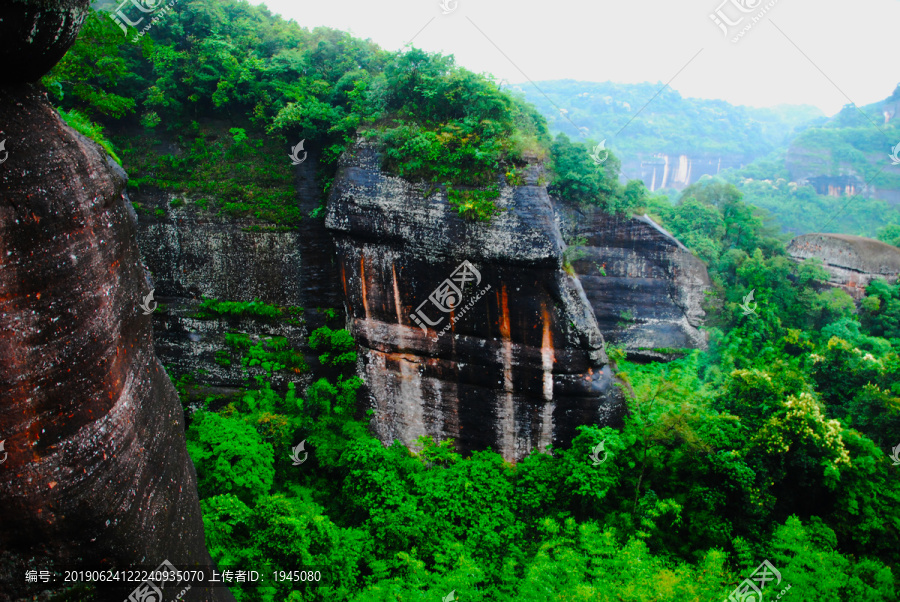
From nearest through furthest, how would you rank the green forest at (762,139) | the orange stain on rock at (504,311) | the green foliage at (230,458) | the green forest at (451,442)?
the green forest at (451,442), the green foliage at (230,458), the orange stain on rock at (504,311), the green forest at (762,139)

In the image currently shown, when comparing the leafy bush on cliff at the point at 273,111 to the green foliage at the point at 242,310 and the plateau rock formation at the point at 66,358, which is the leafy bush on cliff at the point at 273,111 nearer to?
the green foliage at the point at 242,310

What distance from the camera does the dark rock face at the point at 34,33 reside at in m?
3.47

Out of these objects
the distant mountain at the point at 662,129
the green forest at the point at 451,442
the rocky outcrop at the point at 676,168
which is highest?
the distant mountain at the point at 662,129

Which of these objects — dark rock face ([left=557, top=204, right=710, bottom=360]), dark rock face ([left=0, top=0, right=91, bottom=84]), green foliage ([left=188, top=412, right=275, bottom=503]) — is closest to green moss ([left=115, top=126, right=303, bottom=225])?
green foliage ([left=188, top=412, right=275, bottom=503])

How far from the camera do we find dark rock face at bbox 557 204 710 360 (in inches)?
551

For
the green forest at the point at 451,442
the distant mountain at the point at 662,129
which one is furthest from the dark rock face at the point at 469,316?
the distant mountain at the point at 662,129

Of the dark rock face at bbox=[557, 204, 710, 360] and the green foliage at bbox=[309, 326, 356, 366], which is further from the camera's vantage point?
the dark rock face at bbox=[557, 204, 710, 360]

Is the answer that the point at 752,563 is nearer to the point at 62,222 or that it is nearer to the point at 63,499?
the point at 63,499

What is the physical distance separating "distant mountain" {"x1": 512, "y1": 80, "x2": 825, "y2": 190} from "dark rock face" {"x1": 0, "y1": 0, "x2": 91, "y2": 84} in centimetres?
4640

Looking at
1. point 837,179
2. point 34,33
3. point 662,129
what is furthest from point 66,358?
point 662,129

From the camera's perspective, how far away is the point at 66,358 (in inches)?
159

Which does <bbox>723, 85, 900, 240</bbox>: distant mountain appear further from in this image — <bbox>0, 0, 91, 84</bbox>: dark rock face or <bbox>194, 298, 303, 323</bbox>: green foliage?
<bbox>0, 0, 91, 84</bbox>: dark rock face

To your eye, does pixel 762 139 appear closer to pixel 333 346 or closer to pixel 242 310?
pixel 333 346

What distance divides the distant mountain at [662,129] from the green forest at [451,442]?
3843 cm
